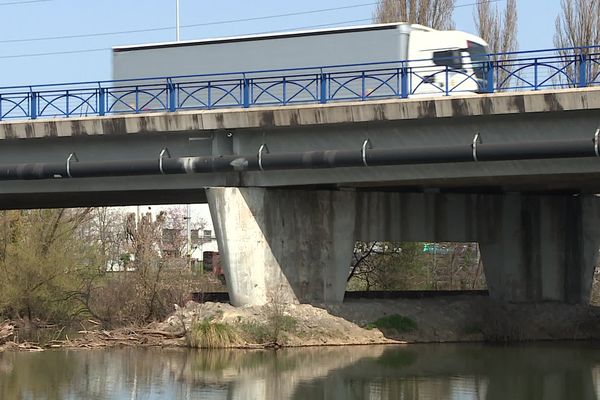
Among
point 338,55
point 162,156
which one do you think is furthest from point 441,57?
point 162,156

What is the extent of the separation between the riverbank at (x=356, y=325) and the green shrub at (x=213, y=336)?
0.03 m

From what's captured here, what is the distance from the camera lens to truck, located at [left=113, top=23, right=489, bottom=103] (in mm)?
33750

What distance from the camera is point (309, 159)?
1243 inches

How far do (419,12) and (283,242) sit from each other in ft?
78.0

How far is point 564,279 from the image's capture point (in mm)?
39656

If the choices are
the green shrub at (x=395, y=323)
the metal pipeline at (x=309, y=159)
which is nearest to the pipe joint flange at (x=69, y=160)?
the metal pipeline at (x=309, y=159)

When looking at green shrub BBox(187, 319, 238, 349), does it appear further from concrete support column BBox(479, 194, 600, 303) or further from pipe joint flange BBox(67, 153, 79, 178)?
concrete support column BBox(479, 194, 600, 303)

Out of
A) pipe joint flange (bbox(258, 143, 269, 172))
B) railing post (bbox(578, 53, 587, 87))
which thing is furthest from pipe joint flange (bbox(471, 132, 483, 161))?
pipe joint flange (bbox(258, 143, 269, 172))

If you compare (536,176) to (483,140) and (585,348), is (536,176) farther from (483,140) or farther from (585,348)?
(585,348)

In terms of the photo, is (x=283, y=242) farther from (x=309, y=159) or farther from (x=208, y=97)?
(x=208, y=97)

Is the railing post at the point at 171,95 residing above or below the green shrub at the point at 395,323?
above

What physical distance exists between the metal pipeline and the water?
5.04 m

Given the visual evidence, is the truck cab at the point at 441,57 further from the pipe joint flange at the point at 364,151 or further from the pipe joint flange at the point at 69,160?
the pipe joint flange at the point at 69,160

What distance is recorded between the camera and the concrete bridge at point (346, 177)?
30.0 metres
